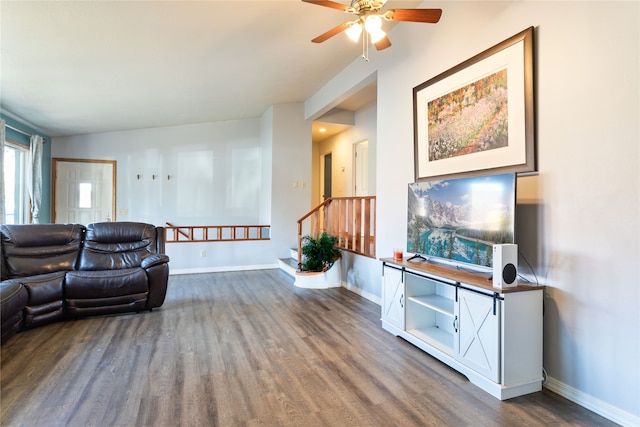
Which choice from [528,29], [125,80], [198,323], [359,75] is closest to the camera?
[528,29]

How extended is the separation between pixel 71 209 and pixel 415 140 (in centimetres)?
674

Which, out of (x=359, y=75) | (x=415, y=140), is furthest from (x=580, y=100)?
(x=359, y=75)

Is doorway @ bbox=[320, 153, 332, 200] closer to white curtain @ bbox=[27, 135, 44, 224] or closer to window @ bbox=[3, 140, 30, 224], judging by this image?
white curtain @ bbox=[27, 135, 44, 224]

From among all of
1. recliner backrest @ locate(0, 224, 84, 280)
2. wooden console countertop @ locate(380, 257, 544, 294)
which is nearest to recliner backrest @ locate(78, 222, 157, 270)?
recliner backrest @ locate(0, 224, 84, 280)

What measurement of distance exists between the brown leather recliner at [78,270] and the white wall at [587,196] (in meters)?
3.80

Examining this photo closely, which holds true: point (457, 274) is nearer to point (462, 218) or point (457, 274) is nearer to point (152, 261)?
point (462, 218)

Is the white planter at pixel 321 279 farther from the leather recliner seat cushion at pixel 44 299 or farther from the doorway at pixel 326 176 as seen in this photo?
Result: the doorway at pixel 326 176

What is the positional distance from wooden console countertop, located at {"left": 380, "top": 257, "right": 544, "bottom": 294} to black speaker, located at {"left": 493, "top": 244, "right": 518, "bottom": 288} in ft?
0.13

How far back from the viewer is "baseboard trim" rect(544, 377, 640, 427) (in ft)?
5.83

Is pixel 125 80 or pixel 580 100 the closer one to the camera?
pixel 580 100

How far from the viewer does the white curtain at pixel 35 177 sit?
551cm

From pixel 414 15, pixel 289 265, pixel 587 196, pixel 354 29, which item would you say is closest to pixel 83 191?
pixel 289 265

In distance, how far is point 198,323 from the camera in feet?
11.2

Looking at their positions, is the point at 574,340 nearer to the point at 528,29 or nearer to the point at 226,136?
the point at 528,29
